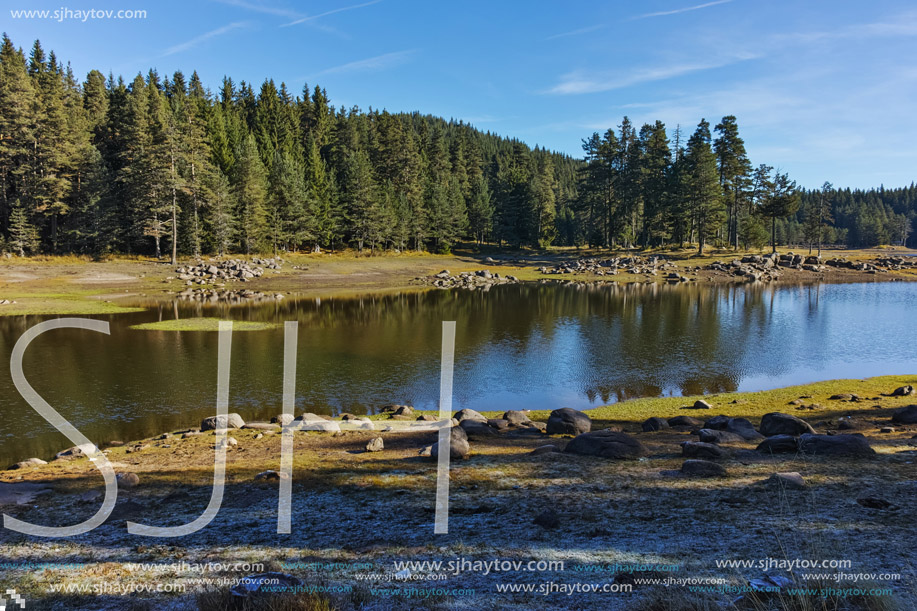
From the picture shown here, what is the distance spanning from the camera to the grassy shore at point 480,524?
5578 millimetres

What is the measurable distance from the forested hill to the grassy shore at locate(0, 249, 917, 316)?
16.2 ft

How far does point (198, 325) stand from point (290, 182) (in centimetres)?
4642

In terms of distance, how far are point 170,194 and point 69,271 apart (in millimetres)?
14538

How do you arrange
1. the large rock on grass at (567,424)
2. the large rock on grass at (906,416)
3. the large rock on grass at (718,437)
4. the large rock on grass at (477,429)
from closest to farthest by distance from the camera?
the large rock on grass at (718,437) → the large rock on grass at (477,429) → the large rock on grass at (906,416) → the large rock on grass at (567,424)

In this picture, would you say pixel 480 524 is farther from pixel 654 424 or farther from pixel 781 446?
pixel 654 424

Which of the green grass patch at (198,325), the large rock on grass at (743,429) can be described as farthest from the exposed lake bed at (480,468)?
the green grass patch at (198,325)

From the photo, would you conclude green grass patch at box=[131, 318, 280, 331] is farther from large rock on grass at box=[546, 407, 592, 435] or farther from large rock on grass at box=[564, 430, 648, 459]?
large rock on grass at box=[564, 430, 648, 459]

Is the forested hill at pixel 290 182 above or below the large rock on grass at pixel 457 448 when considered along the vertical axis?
above

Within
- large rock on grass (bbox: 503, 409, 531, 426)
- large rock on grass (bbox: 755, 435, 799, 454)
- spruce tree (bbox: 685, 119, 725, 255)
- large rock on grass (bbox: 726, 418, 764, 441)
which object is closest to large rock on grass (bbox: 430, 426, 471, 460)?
large rock on grass (bbox: 503, 409, 531, 426)

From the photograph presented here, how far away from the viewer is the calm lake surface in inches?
749

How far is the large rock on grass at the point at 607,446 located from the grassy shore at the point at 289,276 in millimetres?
40098

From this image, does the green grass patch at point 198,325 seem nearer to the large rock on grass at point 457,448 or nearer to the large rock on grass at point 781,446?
the large rock on grass at point 457,448

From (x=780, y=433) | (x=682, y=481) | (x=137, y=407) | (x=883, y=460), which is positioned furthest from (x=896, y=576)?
(x=137, y=407)

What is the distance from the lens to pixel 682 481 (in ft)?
30.0
